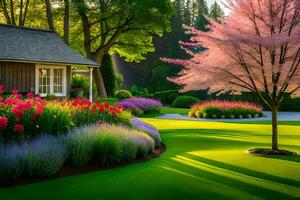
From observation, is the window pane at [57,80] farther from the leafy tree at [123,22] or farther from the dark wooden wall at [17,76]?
the leafy tree at [123,22]

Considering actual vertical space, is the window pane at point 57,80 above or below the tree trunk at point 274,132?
above

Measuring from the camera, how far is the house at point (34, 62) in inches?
789

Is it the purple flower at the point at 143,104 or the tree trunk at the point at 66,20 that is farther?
the tree trunk at the point at 66,20

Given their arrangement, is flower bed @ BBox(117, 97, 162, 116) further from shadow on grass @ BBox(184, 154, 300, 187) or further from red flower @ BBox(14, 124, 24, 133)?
red flower @ BBox(14, 124, 24, 133)

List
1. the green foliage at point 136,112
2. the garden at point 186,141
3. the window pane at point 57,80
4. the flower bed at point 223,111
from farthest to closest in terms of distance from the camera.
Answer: the green foliage at point 136,112 < the flower bed at point 223,111 < the window pane at point 57,80 < the garden at point 186,141

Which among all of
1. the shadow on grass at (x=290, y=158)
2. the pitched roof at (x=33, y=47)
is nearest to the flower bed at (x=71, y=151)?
the shadow on grass at (x=290, y=158)

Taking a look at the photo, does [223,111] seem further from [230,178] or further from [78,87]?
[230,178]

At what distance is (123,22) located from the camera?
1342 inches

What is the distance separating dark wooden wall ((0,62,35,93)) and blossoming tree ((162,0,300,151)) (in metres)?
12.9

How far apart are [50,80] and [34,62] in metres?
2.02

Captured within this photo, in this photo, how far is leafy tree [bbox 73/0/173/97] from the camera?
30.9 m

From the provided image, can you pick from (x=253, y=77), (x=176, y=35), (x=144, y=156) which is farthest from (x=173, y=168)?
(x=176, y=35)

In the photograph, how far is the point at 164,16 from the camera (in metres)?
32.3

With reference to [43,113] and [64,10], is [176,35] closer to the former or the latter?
[64,10]
